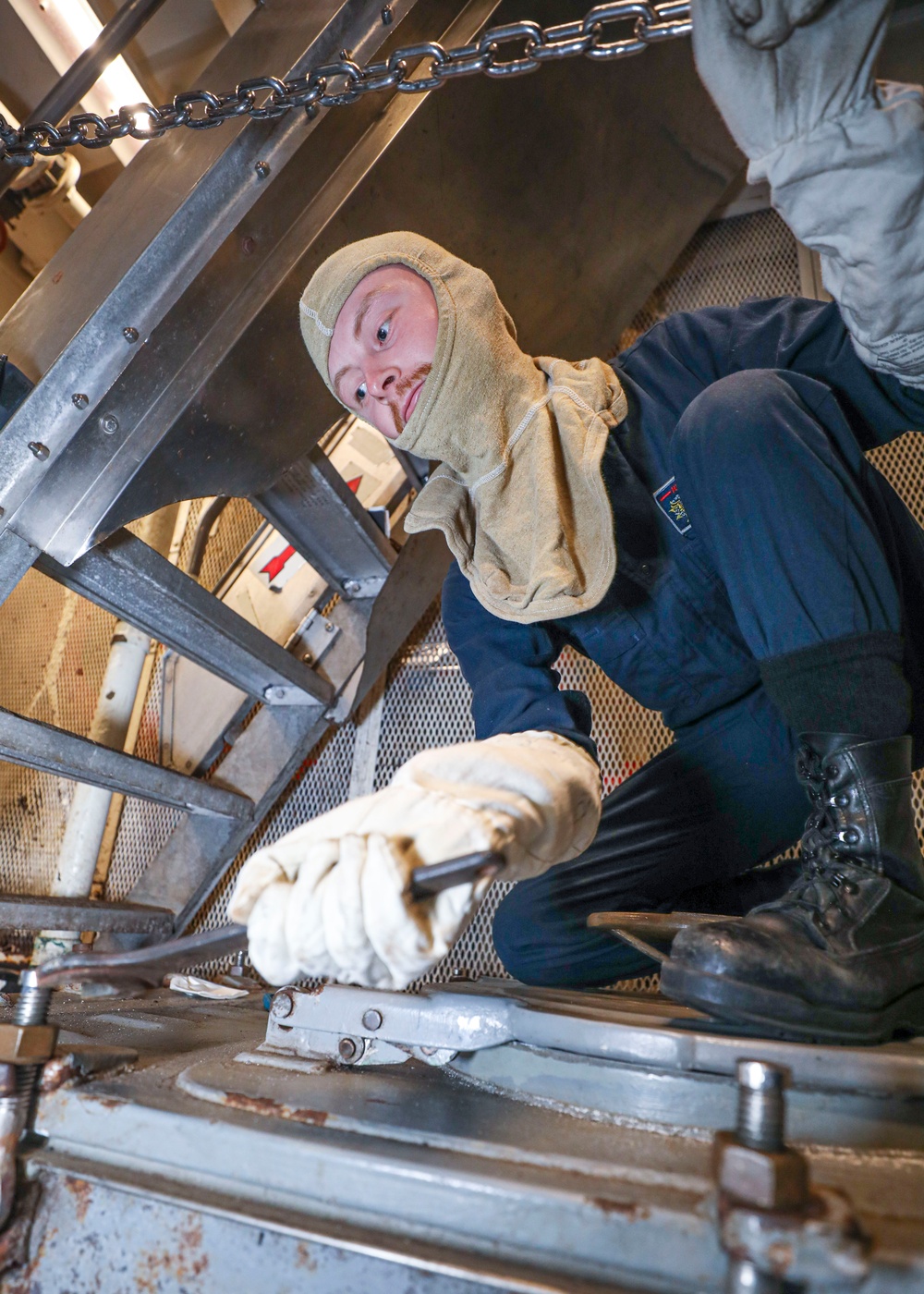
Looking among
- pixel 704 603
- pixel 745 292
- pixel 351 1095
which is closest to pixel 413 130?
pixel 704 603

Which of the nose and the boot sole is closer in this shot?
the boot sole

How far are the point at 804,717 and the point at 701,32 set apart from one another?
645 millimetres

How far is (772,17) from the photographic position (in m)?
0.69

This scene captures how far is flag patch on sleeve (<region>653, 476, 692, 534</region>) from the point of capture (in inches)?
49.2

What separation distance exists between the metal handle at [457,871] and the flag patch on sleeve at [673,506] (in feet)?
2.46

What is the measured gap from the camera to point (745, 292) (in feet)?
7.93

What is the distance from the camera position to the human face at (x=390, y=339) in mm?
1341

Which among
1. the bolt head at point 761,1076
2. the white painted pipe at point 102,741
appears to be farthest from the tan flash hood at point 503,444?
the white painted pipe at point 102,741

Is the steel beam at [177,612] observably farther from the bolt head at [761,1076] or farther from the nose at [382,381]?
the bolt head at [761,1076]

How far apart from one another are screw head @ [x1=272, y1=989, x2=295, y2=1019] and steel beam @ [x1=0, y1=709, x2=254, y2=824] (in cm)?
76

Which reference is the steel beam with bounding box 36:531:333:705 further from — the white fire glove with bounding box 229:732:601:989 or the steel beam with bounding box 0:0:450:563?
the white fire glove with bounding box 229:732:601:989

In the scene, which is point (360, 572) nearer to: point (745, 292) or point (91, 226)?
point (91, 226)

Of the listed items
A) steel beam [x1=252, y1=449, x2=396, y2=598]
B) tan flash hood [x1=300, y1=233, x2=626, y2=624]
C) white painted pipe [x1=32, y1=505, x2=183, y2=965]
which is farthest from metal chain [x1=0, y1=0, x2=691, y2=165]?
white painted pipe [x1=32, y1=505, x2=183, y2=965]

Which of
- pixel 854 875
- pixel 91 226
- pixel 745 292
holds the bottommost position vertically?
pixel 854 875
